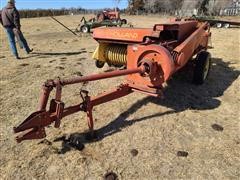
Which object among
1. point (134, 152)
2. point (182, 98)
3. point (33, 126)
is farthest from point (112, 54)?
point (33, 126)

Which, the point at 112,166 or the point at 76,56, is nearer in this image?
the point at 112,166

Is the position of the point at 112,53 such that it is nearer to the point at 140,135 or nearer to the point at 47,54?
the point at 140,135

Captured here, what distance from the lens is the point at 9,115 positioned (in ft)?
15.9

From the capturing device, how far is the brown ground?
11.6ft

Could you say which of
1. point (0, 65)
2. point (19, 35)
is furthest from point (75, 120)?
point (19, 35)

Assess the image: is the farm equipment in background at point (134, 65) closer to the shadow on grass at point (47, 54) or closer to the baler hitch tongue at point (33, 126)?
the baler hitch tongue at point (33, 126)

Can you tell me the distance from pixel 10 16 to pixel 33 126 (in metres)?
6.13

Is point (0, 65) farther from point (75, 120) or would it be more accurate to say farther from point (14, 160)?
point (14, 160)

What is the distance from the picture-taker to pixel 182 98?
18.3 feet

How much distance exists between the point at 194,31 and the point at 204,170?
10.5 ft

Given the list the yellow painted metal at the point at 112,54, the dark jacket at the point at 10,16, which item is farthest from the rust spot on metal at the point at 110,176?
the dark jacket at the point at 10,16

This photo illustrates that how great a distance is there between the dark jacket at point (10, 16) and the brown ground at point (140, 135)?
96.4 inches

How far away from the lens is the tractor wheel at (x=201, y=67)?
5926 millimetres

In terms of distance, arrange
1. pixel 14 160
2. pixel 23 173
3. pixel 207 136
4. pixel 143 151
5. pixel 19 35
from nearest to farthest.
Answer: pixel 23 173 < pixel 14 160 < pixel 143 151 < pixel 207 136 < pixel 19 35
